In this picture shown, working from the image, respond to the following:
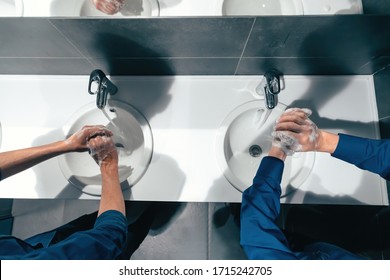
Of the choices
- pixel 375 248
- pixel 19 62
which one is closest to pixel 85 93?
pixel 19 62

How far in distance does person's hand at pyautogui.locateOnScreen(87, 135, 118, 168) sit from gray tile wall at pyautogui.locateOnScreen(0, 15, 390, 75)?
0.92 feet

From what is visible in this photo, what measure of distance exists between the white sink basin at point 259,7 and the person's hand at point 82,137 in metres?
0.55

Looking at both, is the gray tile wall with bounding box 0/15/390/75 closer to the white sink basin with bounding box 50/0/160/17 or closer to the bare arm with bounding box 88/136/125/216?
the white sink basin with bounding box 50/0/160/17

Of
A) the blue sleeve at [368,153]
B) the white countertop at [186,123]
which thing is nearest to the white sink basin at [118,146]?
the white countertop at [186,123]

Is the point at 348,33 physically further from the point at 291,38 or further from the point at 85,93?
the point at 85,93

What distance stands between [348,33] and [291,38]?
16 cm

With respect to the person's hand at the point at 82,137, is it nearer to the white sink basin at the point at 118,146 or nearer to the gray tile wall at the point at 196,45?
the white sink basin at the point at 118,146

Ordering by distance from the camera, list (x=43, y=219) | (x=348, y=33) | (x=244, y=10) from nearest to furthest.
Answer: (x=348, y=33) → (x=244, y=10) → (x=43, y=219)

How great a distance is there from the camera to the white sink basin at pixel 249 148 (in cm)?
92

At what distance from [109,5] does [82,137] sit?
42 cm

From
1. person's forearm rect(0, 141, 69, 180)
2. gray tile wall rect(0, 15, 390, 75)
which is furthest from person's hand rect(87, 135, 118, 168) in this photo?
A: gray tile wall rect(0, 15, 390, 75)

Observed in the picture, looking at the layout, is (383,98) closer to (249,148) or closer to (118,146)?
(249,148)

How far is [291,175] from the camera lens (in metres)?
0.95

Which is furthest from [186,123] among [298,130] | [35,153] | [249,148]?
[35,153]
